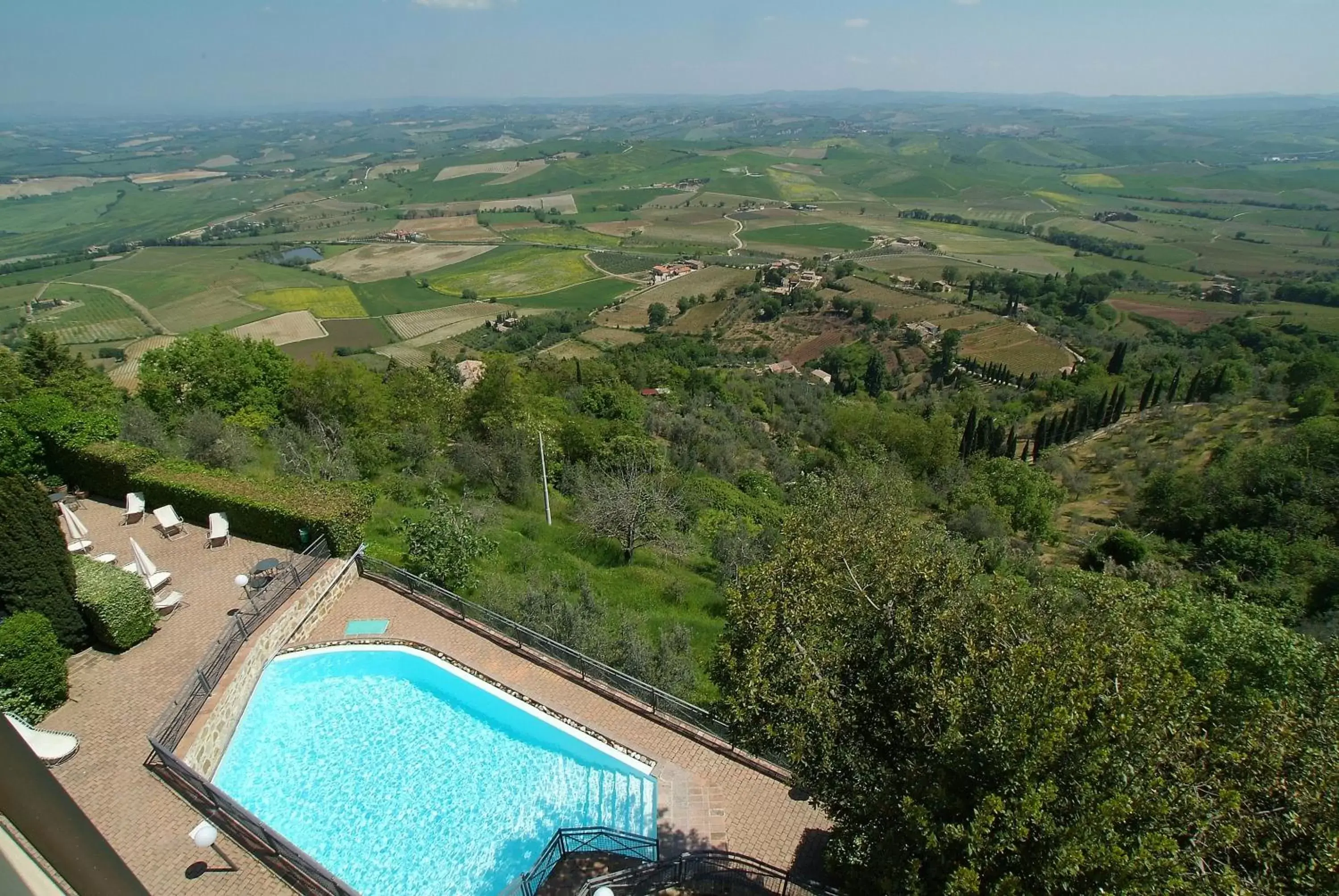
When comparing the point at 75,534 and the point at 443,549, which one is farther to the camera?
the point at 443,549

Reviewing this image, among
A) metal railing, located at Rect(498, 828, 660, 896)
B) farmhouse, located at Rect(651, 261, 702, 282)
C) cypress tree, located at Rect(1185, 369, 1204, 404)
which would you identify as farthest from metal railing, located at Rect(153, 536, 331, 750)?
farmhouse, located at Rect(651, 261, 702, 282)

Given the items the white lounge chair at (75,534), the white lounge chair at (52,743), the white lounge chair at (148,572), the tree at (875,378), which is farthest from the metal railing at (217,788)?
the tree at (875,378)

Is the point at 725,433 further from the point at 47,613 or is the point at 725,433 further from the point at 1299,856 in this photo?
the point at 1299,856

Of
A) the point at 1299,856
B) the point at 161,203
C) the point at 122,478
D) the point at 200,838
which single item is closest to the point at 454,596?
the point at 200,838

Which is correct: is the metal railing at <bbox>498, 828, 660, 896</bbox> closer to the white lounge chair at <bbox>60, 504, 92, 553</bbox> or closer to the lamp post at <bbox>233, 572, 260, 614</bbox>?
the lamp post at <bbox>233, 572, 260, 614</bbox>

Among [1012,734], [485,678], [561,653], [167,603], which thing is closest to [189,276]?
[167,603]

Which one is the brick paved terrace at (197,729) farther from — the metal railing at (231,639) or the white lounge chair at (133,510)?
the white lounge chair at (133,510)

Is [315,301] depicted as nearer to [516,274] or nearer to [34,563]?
[516,274]
